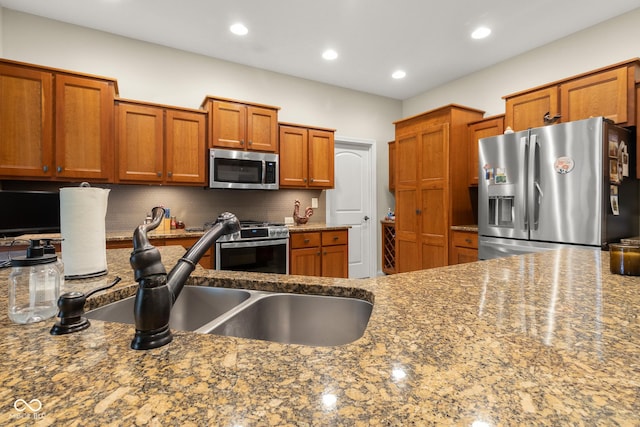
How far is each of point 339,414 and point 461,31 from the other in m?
3.70

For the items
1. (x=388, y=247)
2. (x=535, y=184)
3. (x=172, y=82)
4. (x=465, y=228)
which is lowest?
(x=388, y=247)

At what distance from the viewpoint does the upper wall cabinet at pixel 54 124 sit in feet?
8.26

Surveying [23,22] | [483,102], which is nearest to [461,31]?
[483,102]

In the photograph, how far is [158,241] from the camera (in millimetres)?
2791

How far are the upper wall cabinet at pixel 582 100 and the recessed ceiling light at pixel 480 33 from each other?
2.24 feet

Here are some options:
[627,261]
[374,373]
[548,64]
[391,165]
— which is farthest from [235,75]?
[374,373]

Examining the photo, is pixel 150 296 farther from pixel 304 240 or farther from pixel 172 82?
pixel 172 82

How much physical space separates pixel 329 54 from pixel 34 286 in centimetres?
358

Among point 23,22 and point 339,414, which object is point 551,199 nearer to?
point 339,414

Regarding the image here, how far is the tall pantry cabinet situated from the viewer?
3617 mm

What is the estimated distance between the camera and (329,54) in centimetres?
362

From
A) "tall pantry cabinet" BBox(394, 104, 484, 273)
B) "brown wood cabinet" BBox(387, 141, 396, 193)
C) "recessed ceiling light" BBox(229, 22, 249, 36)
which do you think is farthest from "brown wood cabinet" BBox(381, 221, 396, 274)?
"recessed ceiling light" BBox(229, 22, 249, 36)

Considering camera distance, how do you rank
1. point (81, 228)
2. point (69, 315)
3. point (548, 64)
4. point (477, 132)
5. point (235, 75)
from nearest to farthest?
point (69, 315), point (81, 228), point (548, 64), point (477, 132), point (235, 75)

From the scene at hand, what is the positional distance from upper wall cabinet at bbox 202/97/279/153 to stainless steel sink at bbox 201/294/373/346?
2.63 metres
